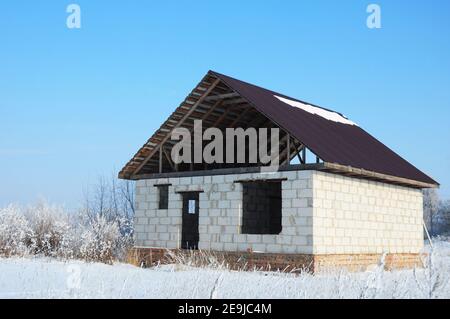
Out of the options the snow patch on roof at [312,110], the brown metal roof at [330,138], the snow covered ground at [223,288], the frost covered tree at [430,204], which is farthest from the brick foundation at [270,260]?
the frost covered tree at [430,204]

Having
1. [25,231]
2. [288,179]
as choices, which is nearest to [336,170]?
[288,179]

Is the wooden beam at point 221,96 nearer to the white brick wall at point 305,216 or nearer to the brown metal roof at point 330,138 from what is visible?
the brown metal roof at point 330,138

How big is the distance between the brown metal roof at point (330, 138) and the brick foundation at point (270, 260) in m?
2.43

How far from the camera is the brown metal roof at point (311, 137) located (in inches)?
559

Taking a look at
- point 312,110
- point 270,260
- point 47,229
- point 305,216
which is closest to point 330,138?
point 305,216

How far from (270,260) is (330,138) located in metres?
3.99

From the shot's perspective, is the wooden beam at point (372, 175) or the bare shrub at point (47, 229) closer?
the wooden beam at point (372, 175)

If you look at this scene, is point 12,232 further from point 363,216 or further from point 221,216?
point 363,216

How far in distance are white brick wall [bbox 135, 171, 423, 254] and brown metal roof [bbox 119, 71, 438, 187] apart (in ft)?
1.87

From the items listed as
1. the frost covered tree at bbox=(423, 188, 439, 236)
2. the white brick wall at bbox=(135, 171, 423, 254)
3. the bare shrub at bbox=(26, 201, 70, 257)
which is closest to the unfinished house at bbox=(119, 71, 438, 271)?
the white brick wall at bbox=(135, 171, 423, 254)

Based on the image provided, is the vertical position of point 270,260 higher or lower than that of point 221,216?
lower

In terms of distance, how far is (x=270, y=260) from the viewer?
565 inches

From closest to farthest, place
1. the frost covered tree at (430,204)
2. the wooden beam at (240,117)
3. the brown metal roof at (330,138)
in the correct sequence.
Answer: the brown metal roof at (330,138), the wooden beam at (240,117), the frost covered tree at (430,204)
